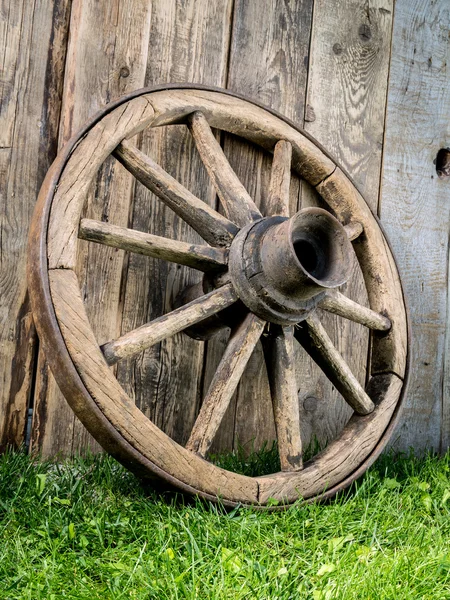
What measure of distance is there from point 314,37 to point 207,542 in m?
2.07

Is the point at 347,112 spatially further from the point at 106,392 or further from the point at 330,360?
the point at 106,392

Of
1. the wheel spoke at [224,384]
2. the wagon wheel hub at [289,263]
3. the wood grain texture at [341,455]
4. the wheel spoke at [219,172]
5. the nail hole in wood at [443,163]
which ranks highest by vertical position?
the nail hole in wood at [443,163]

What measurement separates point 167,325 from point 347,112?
1452 millimetres

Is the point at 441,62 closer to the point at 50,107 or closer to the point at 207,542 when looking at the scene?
the point at 50,107

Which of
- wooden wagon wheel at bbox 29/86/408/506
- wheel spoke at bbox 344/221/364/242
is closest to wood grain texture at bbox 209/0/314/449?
wooden wagon wheel at bbox 29/86/408/506

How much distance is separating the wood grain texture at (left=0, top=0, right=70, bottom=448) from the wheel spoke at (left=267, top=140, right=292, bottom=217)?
2.54 feet

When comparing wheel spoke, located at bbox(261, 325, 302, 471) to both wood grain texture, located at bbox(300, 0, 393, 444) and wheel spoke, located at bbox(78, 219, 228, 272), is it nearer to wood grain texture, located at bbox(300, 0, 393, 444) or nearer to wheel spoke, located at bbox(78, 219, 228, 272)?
wheel spoke, located at bbox(78, 219, 228, 272)

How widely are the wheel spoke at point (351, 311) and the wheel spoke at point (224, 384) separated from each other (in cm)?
30

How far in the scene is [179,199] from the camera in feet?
6.99

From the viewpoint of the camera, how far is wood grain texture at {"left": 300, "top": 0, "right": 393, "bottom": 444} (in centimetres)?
273

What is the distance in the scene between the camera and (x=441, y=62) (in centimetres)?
310

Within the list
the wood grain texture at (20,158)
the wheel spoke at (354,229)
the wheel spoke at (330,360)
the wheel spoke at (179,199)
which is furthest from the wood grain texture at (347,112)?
the wood grain texture at (20,158)

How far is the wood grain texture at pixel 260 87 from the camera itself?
8.42 ft

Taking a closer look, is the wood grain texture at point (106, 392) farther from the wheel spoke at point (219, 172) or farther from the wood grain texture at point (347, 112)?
the wood grain texture at point (347, 112)
